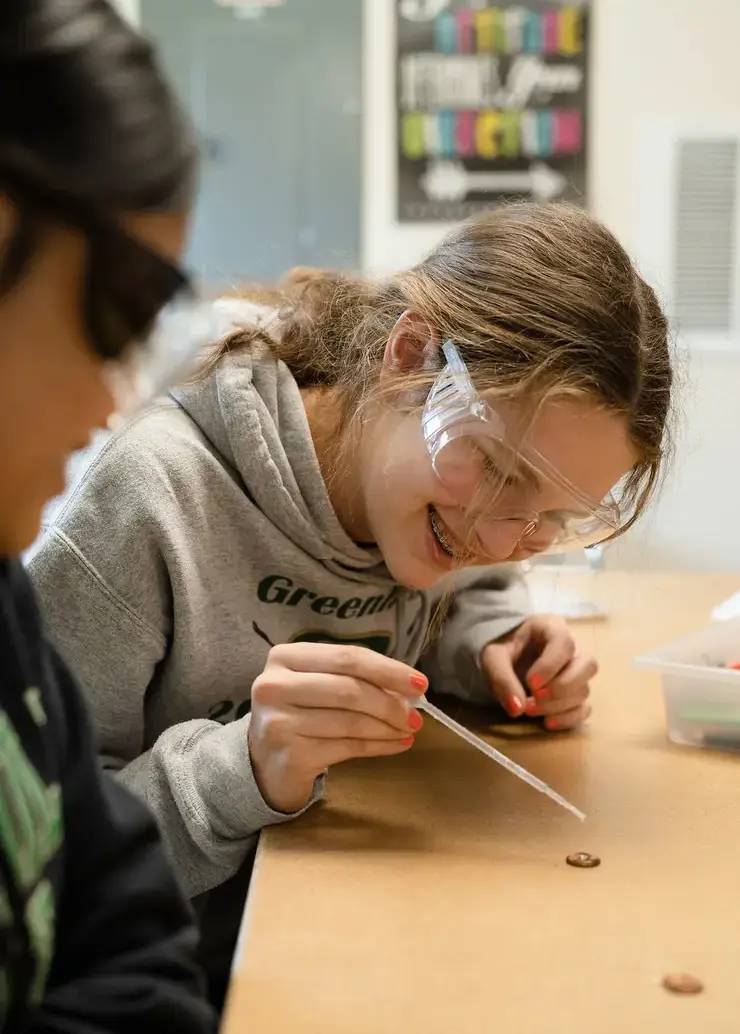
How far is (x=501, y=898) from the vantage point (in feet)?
2.32

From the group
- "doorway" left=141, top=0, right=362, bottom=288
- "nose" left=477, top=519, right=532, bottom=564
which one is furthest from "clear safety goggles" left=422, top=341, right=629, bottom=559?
"doorway" left=141, top=0, right=362, bottom=288

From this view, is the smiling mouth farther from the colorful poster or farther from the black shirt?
the colorful poster

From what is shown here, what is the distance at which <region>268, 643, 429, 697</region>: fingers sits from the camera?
0.83m

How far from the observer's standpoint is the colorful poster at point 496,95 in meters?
2.79

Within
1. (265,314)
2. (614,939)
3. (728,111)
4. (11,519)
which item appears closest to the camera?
(11,519)

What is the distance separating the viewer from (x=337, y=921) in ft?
2.21

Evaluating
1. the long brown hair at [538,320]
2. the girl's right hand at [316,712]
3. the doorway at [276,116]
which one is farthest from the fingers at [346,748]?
the doorway at [276,116]

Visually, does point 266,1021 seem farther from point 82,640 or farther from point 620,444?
point 620,444

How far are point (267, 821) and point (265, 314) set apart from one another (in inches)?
20.8

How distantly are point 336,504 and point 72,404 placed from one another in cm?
59

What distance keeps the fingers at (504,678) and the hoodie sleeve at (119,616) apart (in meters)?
0.28

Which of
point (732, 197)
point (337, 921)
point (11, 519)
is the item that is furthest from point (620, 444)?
point (732, 197)

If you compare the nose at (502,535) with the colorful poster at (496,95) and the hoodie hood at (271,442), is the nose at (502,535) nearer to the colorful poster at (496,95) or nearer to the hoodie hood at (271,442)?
the hoodie hood at (271,442)

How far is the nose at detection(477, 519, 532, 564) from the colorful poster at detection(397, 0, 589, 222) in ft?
6.65
